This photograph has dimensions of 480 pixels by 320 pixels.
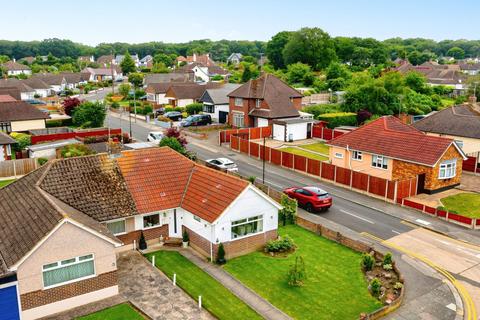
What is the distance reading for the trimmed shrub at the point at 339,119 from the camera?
6438cm

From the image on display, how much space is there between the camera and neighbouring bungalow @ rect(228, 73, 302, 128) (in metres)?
59.7

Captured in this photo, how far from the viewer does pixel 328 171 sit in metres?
41.3

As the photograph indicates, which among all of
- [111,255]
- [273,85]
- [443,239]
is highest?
[273,85]

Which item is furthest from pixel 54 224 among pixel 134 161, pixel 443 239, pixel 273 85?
pixel 273 85

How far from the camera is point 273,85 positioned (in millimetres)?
63062

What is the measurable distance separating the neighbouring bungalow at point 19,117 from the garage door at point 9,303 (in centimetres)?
4394

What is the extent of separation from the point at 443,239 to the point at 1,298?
25.9 metres

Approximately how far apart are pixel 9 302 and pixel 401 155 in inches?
1247

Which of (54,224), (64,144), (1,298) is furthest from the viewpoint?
(64,144)

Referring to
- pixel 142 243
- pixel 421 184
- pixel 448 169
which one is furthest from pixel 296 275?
pixel 448 169

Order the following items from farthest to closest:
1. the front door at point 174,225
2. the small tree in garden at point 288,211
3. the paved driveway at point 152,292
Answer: the small tree in garden at point 288,211 → the front door at point 174,225 → the paved driveway at point 152,292

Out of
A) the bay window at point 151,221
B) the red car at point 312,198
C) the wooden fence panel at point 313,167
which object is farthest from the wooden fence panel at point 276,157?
the bay window at point 151,221

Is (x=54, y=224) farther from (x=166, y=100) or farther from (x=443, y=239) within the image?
(x=166, y=100)

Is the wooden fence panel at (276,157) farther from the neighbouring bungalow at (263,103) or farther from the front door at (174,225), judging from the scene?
the front door at (174,225)
